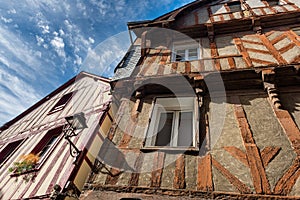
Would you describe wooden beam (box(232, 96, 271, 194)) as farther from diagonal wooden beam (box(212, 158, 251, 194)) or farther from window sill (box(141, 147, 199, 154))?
window sill (box(141, 147, 199, 154))

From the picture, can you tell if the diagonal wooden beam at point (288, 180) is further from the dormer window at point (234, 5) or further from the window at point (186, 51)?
the dormer window at point (234, 5)

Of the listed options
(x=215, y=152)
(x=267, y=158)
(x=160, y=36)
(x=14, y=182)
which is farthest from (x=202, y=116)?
(x=14, y=182)

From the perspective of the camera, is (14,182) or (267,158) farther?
(14,182)

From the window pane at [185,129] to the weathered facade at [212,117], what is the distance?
2 centimetres

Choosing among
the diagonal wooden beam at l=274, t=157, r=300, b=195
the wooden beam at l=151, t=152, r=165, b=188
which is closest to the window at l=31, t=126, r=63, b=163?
the wooden beam at l=151, t=152, r=165, b=188

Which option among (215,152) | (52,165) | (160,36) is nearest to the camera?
(215,152)

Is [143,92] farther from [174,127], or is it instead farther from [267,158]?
[267,158]

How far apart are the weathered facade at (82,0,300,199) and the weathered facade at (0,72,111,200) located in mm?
759

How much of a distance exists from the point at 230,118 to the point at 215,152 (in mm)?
816

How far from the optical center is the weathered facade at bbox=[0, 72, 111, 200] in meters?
3.71

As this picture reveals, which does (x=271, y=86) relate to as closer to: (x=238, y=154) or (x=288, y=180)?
(x=238, y=154)

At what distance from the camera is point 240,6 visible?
8070mm

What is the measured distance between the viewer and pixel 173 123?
393cm

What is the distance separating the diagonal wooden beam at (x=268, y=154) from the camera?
280 cm
